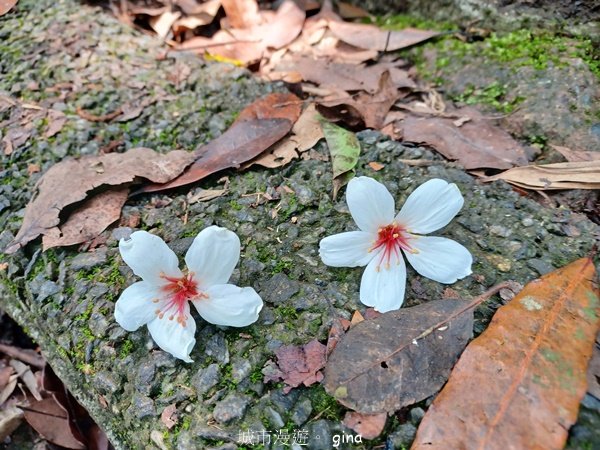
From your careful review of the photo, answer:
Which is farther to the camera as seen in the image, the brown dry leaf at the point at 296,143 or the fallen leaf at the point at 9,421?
the fallen leaf at the point at 9,421

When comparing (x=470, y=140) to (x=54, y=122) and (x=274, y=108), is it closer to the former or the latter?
(x=274, y=108)

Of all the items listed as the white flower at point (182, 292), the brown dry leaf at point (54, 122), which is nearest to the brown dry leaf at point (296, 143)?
the white flower at point (182, 292)

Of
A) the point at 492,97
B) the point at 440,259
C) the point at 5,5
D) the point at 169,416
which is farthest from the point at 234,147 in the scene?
the point at 5,5

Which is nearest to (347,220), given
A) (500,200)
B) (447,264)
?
(447,264)

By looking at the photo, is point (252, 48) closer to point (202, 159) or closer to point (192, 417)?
point (202, 159)

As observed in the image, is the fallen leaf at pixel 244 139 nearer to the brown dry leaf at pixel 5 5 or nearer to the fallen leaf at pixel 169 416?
the fallen leaf at pixel 169 416
